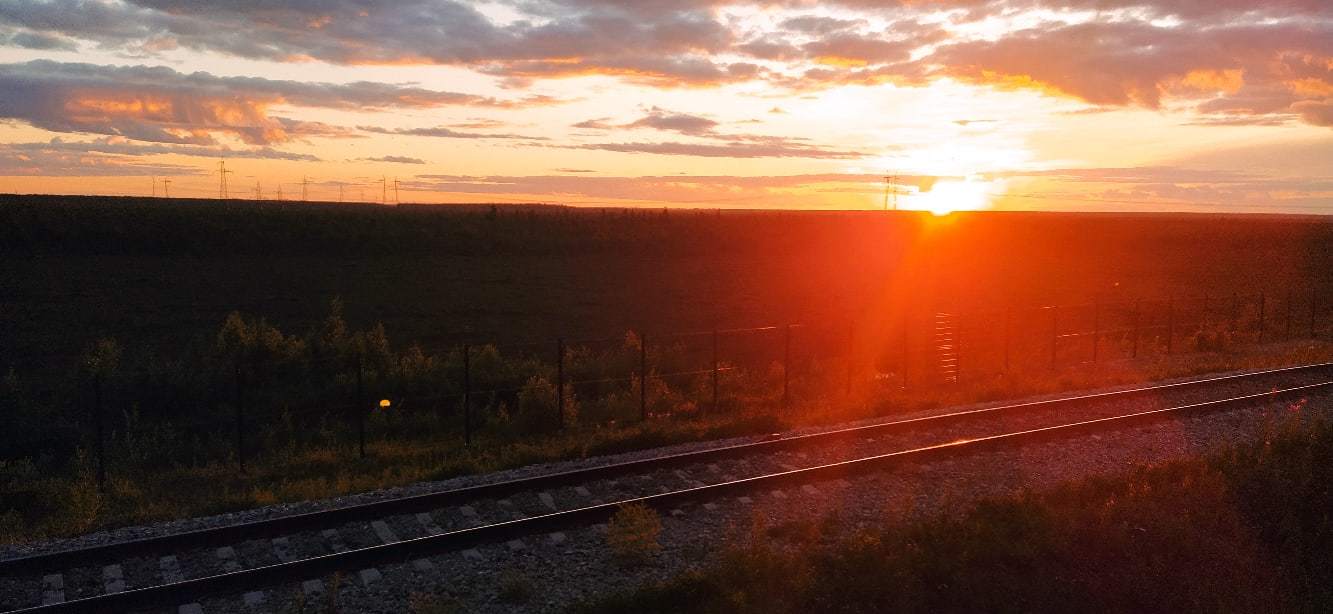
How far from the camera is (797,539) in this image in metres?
11.0

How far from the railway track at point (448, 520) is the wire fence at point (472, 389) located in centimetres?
417

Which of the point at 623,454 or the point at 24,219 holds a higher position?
the point at 24,219

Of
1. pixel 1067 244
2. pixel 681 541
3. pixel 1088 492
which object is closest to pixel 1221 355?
pixel 1088 492

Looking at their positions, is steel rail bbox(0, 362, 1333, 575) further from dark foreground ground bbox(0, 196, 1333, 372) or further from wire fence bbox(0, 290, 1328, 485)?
dark foreground ground bbox(0, 196, 1333, 372)

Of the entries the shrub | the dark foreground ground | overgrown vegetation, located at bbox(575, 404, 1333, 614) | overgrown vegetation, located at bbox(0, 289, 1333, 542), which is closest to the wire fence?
overgrown vegetation, located at bbox(0, 289, 1333, 542)

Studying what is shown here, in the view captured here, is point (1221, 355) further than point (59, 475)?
Yes

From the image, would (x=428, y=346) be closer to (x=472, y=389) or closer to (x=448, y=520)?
(x=472, y=389)

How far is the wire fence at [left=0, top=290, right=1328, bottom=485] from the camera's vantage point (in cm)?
1700

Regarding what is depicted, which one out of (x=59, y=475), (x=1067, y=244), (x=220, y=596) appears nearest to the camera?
(x=220, y=596)

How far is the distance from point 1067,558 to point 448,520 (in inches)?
292

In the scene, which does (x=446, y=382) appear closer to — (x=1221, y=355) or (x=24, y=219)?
(x=1221, y=355)

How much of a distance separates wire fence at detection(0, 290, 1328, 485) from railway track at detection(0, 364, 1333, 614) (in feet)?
13.7

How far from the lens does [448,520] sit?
11391 mm

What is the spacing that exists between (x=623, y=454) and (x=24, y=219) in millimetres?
72417
